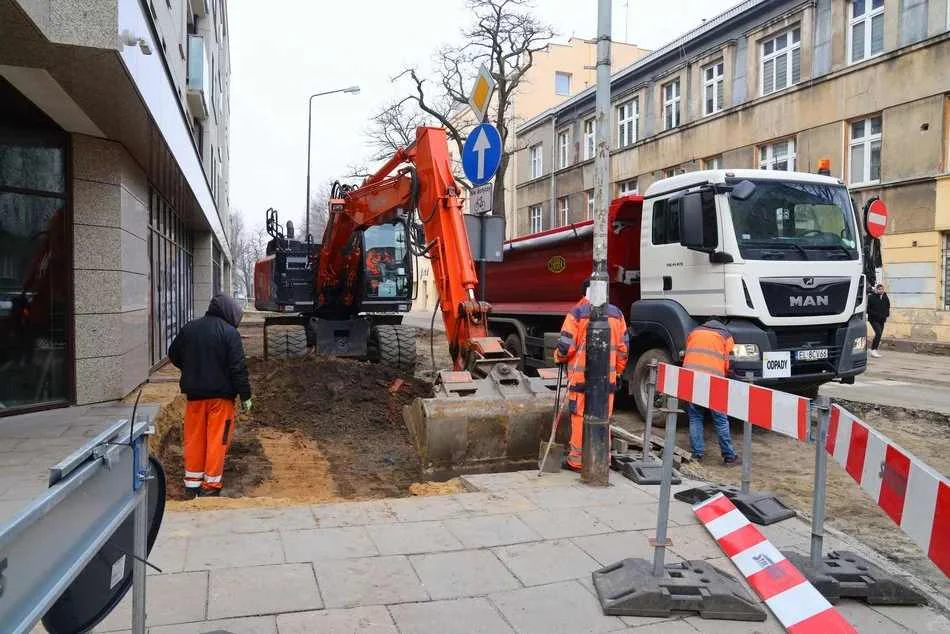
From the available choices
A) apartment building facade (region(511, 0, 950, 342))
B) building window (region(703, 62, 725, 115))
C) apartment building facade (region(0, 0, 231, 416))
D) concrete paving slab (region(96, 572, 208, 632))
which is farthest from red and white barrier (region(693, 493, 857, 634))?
building window (region(703, 62, 725, 115))

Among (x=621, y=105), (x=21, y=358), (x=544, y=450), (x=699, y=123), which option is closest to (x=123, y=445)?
(x=544, y=450)

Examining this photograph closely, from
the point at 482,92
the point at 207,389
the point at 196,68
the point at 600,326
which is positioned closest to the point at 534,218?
the point at 196,68

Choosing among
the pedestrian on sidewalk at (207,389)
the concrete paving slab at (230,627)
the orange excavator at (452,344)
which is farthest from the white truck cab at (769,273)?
the concrete paving slab at (230,627)

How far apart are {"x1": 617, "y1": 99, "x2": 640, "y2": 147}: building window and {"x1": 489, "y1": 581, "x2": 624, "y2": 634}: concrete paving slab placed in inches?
1149

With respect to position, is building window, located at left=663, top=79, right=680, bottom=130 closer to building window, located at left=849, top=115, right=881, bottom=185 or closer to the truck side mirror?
A: building window, located at left=849, top=115, right=881, bottom=185

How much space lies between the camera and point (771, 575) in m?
3.77

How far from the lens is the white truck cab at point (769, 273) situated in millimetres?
7488

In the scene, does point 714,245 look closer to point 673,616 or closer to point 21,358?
point 673,616

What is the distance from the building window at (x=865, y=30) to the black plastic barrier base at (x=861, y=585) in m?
20.2

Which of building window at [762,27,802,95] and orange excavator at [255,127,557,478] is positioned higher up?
building window at [762,27,802,95]

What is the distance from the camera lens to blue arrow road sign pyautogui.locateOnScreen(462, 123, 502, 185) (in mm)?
6664

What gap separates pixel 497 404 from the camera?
637 cm

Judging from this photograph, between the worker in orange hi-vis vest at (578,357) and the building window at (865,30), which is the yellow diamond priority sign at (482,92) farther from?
the building window at (865,30)

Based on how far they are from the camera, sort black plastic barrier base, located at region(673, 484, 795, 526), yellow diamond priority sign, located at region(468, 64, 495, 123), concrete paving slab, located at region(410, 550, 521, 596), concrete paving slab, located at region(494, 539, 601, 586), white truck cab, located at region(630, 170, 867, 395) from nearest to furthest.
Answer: concrete paving slab, located at region(410, 550, 521, 596), concrete paving slab, located at region(494, 539, 601, 586), black plastic barrier base, located at region(673, 484, 795, 526), yellow diamond priority sign, located at region(468, 64, 495, 123), white truck cab, located at region(630, 170, 867, 395)
